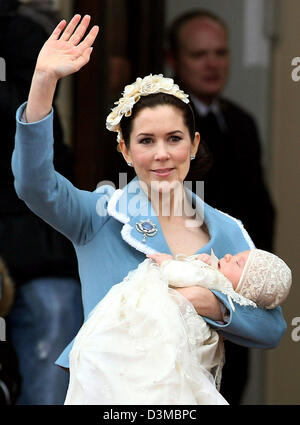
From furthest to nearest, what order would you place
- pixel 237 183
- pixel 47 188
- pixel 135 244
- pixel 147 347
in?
pixel 237 183, pixel 135 244, pixel 47 188, pixel 147 347

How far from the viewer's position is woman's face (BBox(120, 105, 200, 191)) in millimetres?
3193

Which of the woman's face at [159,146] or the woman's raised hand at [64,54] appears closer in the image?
the woman's raised hand at [64,54]

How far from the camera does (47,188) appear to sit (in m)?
3.08

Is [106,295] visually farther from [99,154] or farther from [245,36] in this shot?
[245,36]

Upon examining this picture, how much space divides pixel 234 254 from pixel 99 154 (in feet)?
5.74

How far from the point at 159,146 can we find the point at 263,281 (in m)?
0.44

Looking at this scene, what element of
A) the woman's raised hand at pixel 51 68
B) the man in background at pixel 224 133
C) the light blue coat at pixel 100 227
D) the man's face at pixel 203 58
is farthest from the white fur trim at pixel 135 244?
the man's face at pixel 203 58

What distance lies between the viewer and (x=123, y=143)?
329 cm

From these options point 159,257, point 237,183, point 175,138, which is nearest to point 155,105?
point 175,138

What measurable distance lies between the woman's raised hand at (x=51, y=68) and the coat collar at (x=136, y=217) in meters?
0.33

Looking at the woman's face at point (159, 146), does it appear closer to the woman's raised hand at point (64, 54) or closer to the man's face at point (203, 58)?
the woman's raised hand at point (64, 54)

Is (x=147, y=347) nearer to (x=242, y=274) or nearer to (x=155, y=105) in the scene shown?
(x=242, y=274)

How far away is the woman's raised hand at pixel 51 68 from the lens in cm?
304

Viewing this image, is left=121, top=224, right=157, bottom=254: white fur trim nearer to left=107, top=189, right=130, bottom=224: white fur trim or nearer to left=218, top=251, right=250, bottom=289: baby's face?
left=107, top=189, right=130, bottom=224: white fur trim
